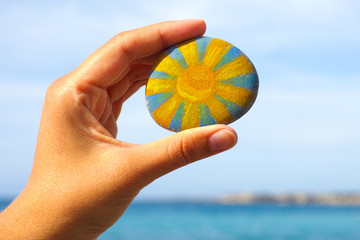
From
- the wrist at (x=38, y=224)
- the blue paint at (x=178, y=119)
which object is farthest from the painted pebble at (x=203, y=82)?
the wrist at (x=38, y=224)

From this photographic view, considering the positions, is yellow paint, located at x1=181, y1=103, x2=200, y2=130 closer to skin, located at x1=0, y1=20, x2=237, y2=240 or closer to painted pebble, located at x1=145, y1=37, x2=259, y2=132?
painted pebble, located at x1=145, y1=37, x2=259, y2=132

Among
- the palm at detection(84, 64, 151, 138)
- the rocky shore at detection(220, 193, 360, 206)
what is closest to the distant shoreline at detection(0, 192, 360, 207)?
the rocky shore at detection(220, 193, 360, 206)

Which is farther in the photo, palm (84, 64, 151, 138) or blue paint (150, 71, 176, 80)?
blue paint (150, 71, 176, 80)

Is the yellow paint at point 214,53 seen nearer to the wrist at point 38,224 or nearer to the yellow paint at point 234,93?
the yellow paint at point 234,93

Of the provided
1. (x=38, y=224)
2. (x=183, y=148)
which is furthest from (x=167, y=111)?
(x=38, y=224)

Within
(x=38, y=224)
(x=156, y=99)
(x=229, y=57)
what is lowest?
(x=38, y=224)

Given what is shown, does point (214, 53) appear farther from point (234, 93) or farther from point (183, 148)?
point (183, 148)
